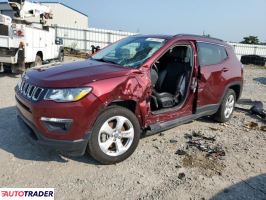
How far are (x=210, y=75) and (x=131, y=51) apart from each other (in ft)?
5.32

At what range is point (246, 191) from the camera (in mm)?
3854

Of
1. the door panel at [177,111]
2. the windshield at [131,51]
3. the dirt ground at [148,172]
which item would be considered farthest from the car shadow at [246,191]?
the windshield at [131,51]

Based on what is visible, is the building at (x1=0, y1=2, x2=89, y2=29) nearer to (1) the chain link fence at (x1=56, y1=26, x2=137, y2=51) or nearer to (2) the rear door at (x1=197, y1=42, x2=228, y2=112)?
(1) the chain link fence at (x1=56, y1=26, x2=137, y2=51)

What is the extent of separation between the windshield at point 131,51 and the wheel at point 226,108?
223 cm

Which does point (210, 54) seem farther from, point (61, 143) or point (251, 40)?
point (251, 40)

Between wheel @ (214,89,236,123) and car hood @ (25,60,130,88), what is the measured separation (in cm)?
288

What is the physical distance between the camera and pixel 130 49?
5227 millimetres

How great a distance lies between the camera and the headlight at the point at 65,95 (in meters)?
3.79

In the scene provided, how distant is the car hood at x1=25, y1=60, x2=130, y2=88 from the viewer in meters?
3.88

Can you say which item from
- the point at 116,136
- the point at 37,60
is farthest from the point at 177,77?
the point at 37,60

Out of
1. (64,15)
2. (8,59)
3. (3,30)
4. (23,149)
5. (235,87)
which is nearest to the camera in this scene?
(23,149)

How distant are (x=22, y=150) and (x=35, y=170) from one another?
0.70 metres

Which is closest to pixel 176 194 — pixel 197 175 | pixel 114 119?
pixel 197 175

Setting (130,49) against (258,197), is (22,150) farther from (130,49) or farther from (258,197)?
(258,197)
